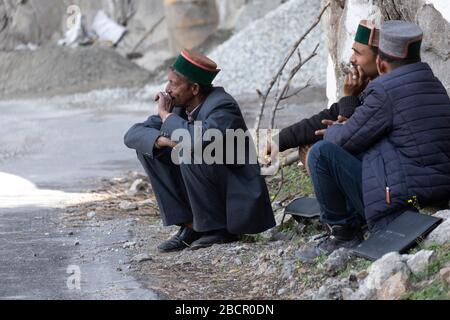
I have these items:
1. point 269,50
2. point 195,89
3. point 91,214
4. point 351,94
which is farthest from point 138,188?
point 269,50

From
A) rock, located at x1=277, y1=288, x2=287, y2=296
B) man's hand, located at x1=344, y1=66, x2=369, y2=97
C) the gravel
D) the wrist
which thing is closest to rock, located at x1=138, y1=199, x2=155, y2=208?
the wrist

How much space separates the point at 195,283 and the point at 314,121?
1239 millimetres

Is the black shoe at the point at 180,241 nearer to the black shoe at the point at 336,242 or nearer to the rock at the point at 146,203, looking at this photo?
the black shoe at the point at 336,242

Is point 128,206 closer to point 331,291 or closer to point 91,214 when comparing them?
point 91,214

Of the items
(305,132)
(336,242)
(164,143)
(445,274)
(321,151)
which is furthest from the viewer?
(164,143)

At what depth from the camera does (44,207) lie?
28.9 ft

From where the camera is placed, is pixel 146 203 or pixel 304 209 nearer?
pixel 304 209

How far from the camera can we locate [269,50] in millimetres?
20906

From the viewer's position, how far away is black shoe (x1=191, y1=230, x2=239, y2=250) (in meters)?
6.52

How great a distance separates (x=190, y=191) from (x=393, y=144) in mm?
1476

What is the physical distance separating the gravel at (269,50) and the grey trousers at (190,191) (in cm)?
1257

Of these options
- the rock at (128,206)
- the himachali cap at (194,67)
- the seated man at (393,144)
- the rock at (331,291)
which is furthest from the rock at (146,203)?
the rock at (331,291)
